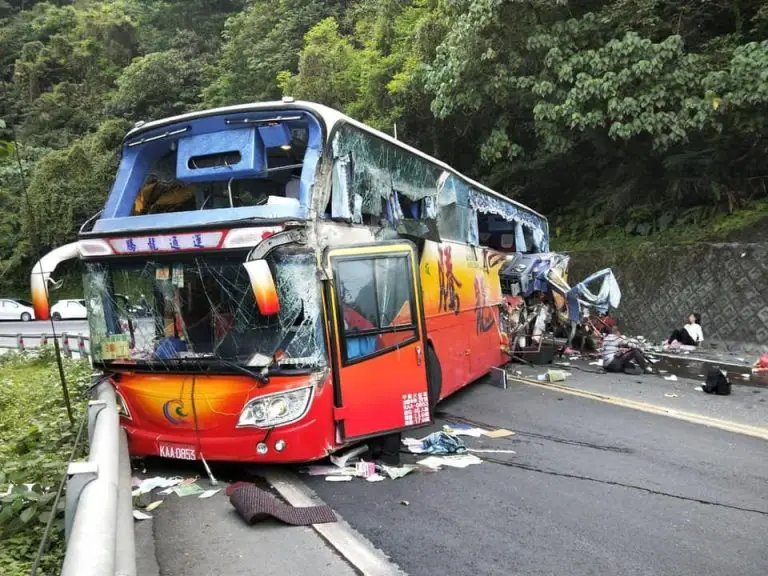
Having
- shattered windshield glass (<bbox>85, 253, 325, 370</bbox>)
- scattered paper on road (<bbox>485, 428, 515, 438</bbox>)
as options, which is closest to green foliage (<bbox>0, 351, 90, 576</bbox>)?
shattered windshield glass (<bbox>85, 253, 325, 370</bbox>)

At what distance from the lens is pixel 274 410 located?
5.14 metres

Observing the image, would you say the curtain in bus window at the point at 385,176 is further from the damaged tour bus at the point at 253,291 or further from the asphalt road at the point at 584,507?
the asphalt road at the point at 584,507

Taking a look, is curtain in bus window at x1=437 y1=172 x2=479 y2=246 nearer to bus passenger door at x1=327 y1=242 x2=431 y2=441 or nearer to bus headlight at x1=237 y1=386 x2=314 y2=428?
bus passenger door at x1=327 y1=242 x2=431 y2=441

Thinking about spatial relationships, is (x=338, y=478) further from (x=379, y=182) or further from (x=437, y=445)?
(x=379, y=182)

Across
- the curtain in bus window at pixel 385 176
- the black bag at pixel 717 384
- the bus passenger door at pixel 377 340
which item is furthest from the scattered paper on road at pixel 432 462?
the black bag at pixel 717 384

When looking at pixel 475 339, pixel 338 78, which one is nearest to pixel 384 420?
pixel 475 339

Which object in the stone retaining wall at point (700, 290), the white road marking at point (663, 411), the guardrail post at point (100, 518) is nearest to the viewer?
the guardrail post at point (100, 518)

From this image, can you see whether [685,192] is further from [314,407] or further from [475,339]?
[314,407]

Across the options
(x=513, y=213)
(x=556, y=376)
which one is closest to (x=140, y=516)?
(x=556, y=376)

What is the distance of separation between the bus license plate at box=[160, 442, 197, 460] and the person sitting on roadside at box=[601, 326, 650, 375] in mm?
8586

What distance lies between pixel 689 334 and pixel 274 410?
11650 millimetres

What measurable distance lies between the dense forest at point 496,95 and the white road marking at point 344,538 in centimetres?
276

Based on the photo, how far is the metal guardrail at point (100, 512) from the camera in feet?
8.06

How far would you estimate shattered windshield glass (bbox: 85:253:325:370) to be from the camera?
5215 millimetres
